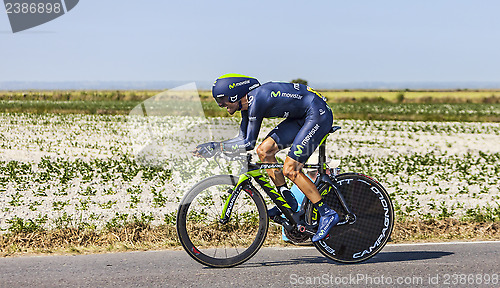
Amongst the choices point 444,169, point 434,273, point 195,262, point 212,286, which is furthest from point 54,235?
point 444,169

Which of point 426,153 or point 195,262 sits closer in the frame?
point 195,262

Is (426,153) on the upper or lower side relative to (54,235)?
lower

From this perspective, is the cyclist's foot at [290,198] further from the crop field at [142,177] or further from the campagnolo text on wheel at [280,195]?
the crop field at [142,177]

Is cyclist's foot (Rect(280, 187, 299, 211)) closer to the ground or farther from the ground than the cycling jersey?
closer to the ground

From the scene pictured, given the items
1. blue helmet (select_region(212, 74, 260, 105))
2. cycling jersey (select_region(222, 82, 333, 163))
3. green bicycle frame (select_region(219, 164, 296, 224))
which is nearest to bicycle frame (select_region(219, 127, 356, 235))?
green bicycle frame (select_region(219, 164, 296, 224))

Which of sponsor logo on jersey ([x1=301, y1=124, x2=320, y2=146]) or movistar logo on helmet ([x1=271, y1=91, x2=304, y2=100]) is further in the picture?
sponsor logo on jersey ([x1=301, y1=124, x2=320, y2=146])

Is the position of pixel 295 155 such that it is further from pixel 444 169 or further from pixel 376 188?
pixel 444 169

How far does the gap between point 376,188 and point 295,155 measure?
1.13m

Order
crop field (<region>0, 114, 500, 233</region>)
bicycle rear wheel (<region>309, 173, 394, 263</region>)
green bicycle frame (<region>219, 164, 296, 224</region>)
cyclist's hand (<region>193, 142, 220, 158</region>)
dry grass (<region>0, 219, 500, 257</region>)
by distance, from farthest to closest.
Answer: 1. crop field (<region>0, 114, 500, 233</region>)
2. dry grass (<region>0, 219, 500, 257</region>)
3. bicycle rear wheel (<region>309, 173, 394, 263</region>)
4. green bicycle frame (<region>219, 164, 296, 224</region>)
5. cyclist's hand (<region>193, 142, 220, 158</region>)

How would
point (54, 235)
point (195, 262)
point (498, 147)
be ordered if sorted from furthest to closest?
1. point (498, 147)
2. point (54, 235)
3. point (195, 262)

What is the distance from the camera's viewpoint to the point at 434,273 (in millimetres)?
5895

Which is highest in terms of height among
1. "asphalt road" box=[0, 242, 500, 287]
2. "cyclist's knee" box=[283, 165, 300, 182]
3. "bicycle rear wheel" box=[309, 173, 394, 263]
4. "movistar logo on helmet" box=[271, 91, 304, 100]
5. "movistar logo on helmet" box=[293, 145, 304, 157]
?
"movistar logo on helmet" box=[271, 91, 304, 100]

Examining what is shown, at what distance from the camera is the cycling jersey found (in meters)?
5.74

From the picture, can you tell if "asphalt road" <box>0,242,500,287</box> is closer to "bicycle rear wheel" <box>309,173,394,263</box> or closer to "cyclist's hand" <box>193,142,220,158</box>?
"bicycle rear wheel" <box>309,173,394,263</box>
